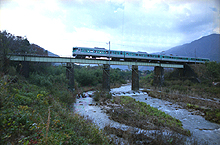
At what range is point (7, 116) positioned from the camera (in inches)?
170

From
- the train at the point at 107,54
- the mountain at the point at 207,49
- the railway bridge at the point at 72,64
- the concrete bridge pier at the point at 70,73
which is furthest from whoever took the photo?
the mountain at the point at 207,49

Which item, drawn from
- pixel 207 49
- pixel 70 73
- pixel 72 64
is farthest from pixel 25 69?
pixel 207 49

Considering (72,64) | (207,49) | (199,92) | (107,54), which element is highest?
(207,49)

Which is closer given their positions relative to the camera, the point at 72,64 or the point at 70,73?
the point at 70,73

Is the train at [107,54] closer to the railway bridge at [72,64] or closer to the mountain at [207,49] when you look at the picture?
the railway bridge at [72,64]

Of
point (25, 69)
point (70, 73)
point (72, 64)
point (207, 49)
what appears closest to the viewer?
point (25, 69)

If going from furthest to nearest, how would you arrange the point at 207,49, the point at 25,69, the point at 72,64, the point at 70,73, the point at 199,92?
the point at 207,49 < the point at 199,92 < the point at 72,64 < the point at 70,73 < the point at 25,69

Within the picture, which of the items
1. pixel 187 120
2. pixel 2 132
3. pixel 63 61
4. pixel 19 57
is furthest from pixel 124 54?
pixel 2 132

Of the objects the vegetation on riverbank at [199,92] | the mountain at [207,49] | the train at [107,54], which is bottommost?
the vegetation on riverbank at [199,92]

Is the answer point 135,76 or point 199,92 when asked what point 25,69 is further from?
point 199,92

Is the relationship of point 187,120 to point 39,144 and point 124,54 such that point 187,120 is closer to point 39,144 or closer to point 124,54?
point 39,144

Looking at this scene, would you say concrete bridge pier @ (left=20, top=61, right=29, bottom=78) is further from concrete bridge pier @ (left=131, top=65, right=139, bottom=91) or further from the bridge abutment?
concrete bridge pier @ (left=131, top=65, right=139, bottom=91)

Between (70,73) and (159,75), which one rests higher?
(70,73)

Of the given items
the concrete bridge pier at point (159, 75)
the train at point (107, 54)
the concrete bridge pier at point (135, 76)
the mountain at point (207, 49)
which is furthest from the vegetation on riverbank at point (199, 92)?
the train at point (107, 54)
